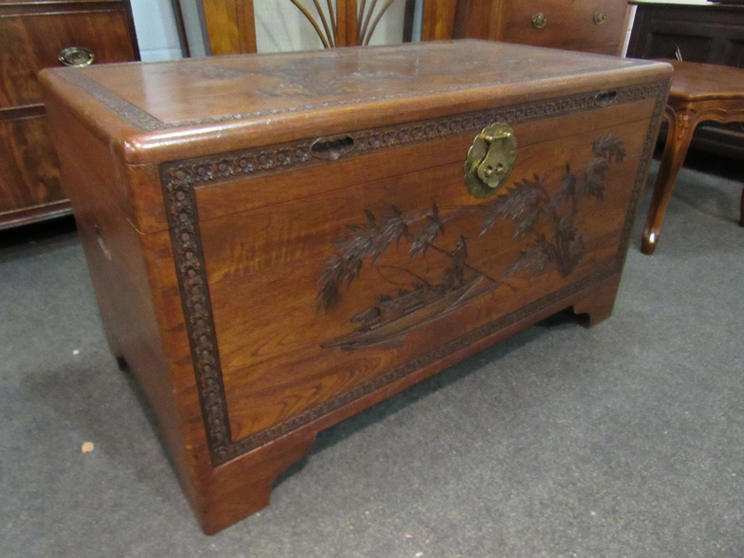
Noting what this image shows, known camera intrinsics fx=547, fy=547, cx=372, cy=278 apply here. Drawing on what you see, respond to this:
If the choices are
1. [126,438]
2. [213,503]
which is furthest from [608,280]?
[126,438]

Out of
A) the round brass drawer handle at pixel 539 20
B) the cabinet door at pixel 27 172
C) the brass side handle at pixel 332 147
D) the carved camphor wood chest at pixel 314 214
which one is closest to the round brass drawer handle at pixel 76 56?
the cabinet door at pixel 27 172

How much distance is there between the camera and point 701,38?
2232 mm

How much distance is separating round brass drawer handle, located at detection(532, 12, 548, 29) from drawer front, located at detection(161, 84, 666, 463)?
28.2 inches

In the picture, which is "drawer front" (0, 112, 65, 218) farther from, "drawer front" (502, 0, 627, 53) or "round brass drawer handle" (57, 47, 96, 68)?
"drawer front" (502, 0, 627, 53)

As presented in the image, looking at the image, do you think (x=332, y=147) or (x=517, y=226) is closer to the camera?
(x=332, y=147)

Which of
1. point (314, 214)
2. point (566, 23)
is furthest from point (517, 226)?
point (566, 23)

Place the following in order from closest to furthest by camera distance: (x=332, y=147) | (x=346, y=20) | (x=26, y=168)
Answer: (x=332, y=147)
(x=26, y=168)
(x=346, y=20)

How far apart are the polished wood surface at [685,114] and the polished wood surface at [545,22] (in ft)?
1.05

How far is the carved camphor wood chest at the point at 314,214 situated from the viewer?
2.06ft

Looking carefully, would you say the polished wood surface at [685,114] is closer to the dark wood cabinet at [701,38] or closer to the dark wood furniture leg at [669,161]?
the dark wood furniture leg at [669,161]

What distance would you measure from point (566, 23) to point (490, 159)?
1162mm

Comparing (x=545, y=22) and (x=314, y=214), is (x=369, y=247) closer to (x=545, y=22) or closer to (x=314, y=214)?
(x=314, y=214)

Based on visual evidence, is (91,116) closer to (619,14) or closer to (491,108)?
(491,108)

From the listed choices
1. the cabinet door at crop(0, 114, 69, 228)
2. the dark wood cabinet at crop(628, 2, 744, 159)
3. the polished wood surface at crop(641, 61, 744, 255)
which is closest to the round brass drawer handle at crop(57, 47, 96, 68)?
the cabinet door at crop(0, 114, 69, 228)
